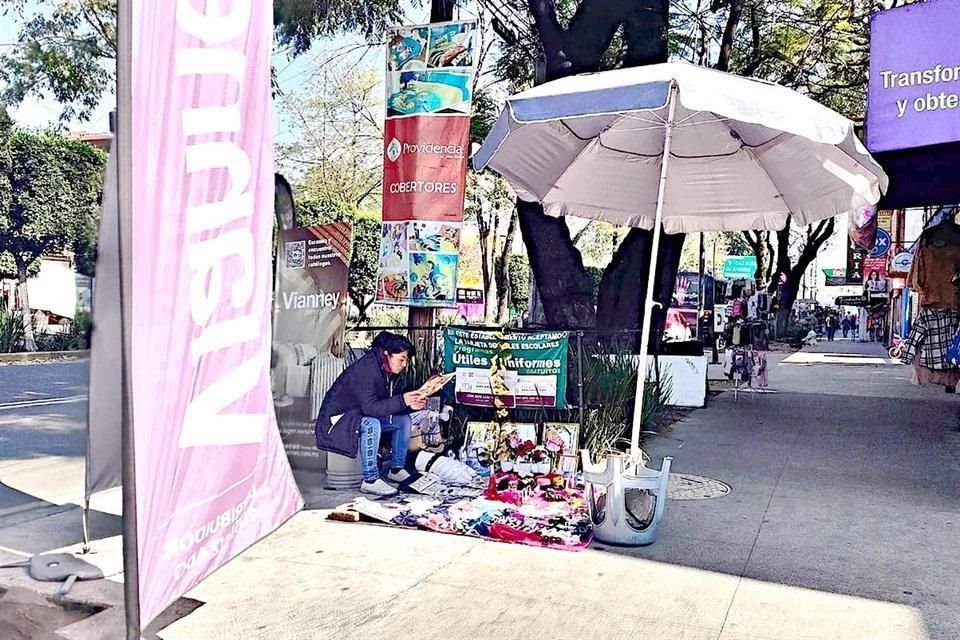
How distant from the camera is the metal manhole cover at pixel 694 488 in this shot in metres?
6.52

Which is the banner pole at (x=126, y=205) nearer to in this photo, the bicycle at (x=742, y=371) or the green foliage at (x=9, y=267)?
the bicycle at (x=742, y=371)

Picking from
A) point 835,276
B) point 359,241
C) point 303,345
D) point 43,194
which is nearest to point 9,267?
point 43,194

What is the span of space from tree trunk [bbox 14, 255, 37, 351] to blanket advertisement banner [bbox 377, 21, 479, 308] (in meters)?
14.5

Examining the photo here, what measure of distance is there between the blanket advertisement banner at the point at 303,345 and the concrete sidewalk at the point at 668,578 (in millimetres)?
1253

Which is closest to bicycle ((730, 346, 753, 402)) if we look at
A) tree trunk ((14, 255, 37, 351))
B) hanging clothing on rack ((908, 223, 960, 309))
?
hanging clothing on rack ((908, 223, 960, 309))

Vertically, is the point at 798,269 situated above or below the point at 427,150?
above

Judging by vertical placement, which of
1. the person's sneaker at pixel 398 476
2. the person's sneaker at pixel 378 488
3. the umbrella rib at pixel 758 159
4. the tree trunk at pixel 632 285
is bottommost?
the person's sneaker at pixel 378 488

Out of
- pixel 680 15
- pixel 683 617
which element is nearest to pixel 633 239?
pixel 680 15

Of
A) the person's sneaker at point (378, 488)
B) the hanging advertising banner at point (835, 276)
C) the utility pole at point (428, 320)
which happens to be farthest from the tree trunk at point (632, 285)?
the hanging advertising banner at point (835, 276)

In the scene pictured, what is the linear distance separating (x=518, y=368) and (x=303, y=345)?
1757 mm

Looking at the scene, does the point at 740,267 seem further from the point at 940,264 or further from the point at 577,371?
the point at 577,371

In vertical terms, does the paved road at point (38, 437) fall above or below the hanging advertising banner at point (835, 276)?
below

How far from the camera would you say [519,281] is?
40906mm

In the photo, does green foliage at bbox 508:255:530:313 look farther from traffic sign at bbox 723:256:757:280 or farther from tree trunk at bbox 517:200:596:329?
tree trunk at bbox 517:200:596:329
